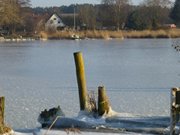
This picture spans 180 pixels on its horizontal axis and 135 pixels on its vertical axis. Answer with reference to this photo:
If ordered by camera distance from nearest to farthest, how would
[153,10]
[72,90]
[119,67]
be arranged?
[72,90]
[119,67]
[153,10]

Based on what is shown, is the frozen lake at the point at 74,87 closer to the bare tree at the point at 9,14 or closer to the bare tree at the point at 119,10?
the bare tree at the point at 9,14

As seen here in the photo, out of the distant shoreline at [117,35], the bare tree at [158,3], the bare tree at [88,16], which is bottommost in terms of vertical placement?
the distant shoreline at [117,35]

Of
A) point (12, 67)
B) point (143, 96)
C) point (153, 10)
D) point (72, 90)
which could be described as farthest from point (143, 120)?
point (153, 10)

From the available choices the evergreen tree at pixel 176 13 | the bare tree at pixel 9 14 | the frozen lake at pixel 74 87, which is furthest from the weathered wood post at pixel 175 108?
the evergreen tree at pixel 176 13

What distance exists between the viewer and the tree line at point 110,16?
154ft

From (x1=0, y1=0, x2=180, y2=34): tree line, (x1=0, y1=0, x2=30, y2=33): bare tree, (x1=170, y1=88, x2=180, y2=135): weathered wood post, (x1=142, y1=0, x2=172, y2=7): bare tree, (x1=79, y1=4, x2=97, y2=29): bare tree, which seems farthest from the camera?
(x1=142, y1=0, x2=172, y2=7): bare tree

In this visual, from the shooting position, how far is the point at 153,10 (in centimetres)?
5175

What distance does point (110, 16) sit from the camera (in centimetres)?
5534

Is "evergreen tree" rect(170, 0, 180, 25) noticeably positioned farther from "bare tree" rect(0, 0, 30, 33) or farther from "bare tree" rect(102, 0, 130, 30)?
"bare tree" rect(0, 0, 30, 33)

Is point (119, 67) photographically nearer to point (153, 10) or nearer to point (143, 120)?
point (143, 120)

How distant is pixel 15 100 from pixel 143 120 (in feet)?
8.65

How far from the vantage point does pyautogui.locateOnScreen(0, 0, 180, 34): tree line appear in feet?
154

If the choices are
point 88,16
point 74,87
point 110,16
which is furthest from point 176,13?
point 74,87

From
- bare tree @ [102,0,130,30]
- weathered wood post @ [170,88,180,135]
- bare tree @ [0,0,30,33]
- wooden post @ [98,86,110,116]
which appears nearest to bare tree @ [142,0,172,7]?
bare tree @ [102,0,130,30]
